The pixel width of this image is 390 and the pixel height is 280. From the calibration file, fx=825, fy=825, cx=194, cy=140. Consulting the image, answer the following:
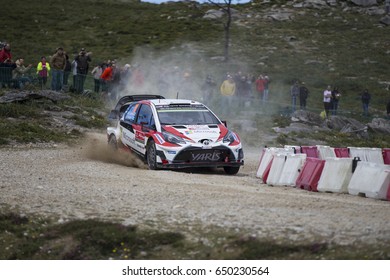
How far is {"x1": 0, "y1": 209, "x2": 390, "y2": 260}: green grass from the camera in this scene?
9594 millimetres

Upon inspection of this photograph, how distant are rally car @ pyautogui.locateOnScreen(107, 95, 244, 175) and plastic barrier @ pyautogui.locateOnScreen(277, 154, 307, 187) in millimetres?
2130

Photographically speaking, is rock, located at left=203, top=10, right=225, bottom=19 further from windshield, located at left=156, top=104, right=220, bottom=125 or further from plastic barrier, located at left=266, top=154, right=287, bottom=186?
plastic barrier, located at left=266, top=154, right=287, bottom=186

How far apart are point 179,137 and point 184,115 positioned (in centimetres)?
129

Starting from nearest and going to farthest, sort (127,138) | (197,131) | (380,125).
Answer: (197,131) < (127,138) < (380,125)

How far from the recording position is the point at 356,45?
65625mm

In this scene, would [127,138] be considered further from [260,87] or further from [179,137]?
[260,87]

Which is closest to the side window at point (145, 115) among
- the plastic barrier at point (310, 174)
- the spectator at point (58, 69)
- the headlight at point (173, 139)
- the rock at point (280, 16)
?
the headlight at point (173, 139)

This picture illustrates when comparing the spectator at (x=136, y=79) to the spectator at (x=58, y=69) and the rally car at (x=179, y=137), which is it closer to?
the spectator at (x=58, y=69)

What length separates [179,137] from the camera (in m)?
17.5

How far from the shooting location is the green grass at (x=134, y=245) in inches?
378

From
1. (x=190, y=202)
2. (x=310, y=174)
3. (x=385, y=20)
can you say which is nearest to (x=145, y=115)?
(x=310, y=174)

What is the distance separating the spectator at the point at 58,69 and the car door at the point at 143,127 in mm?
11864

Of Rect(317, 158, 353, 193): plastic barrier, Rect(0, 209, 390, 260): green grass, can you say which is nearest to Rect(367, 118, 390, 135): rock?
Rect(317, 158, 353, 193): plastic barrier

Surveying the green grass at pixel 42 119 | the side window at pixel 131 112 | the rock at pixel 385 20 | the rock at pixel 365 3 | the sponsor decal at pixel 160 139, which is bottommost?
the green grass at pixel 42 119
